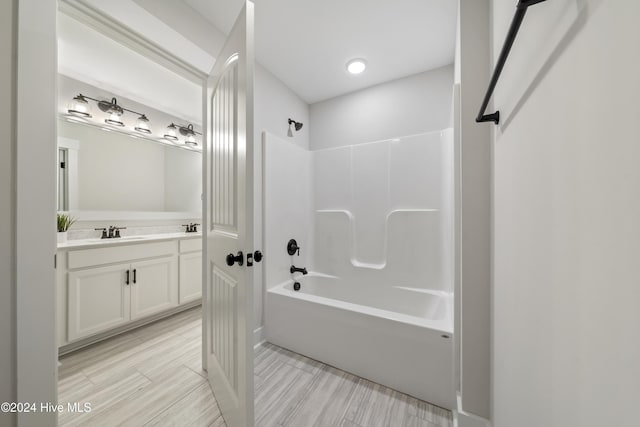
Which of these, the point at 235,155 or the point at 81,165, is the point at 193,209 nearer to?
the point at 81,165

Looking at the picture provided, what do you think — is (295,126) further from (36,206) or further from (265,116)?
(36,206)

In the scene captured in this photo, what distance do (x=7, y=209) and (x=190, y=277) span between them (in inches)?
83.6

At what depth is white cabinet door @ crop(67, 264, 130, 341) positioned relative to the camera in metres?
1.80

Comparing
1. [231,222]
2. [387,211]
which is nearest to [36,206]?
[231,222]

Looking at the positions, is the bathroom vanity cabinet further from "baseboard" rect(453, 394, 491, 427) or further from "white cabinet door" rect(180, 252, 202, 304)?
"baseboard" rect(453, 394, 491, 427)

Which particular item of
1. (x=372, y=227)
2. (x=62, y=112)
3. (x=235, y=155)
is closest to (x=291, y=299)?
(x=372, y=227)

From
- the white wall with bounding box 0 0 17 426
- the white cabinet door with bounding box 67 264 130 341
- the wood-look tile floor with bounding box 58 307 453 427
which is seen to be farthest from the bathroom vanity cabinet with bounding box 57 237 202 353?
the white wall with bounding box 0 0 17 426

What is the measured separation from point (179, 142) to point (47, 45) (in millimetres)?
2565

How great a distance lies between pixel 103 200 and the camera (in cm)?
249

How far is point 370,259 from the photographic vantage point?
2.32 m

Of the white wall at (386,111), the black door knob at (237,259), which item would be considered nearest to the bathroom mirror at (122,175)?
the white wall at (386,111)

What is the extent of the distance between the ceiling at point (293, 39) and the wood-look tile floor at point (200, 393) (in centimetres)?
210

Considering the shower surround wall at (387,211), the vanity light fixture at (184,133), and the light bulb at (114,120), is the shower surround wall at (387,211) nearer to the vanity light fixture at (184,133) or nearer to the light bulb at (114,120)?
the vanity light fixture at (184,133)

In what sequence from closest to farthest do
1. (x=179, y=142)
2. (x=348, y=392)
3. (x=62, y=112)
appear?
(x=348, y=392) → (x=62, y=112) → (x=179, y=142)
